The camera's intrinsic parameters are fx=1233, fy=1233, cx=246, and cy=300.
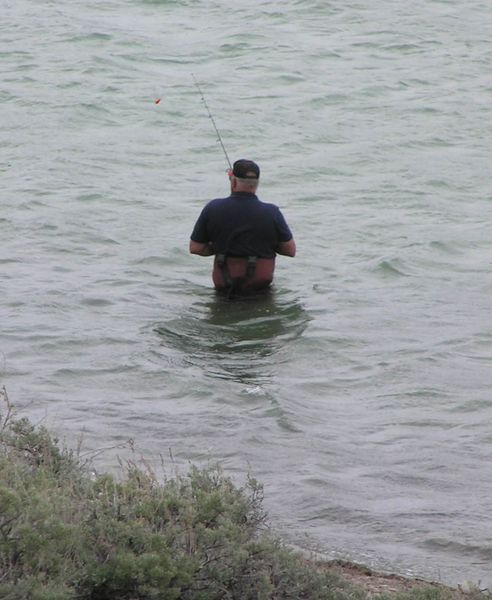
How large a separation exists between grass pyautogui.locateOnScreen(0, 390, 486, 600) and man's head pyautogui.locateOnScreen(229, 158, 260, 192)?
5.28m

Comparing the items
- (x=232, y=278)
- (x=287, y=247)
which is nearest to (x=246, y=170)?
(x=287, y=247)

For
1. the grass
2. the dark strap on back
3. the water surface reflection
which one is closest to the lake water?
the water surface reflection

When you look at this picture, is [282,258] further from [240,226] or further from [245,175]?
[245,175]

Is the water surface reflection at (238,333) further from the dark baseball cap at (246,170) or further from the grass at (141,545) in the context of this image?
the grass at (141,545)

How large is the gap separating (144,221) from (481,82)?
8.98 meters

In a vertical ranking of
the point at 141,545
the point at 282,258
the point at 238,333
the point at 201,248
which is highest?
the point at 141,545

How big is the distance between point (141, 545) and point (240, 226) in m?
6.19

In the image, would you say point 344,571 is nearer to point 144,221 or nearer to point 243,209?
point 243,209

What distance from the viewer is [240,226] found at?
10719 millimetres

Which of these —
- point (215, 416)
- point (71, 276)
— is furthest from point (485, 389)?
point (71, 276)

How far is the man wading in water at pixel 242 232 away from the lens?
35.0 ft

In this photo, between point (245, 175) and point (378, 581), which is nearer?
point (378, 581)

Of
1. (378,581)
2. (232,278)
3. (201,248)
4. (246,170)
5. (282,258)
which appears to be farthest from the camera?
(282,258)

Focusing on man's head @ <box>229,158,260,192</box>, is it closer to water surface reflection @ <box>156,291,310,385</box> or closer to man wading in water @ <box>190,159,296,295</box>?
man wading in water @ <box>190,159,296,295</box>
